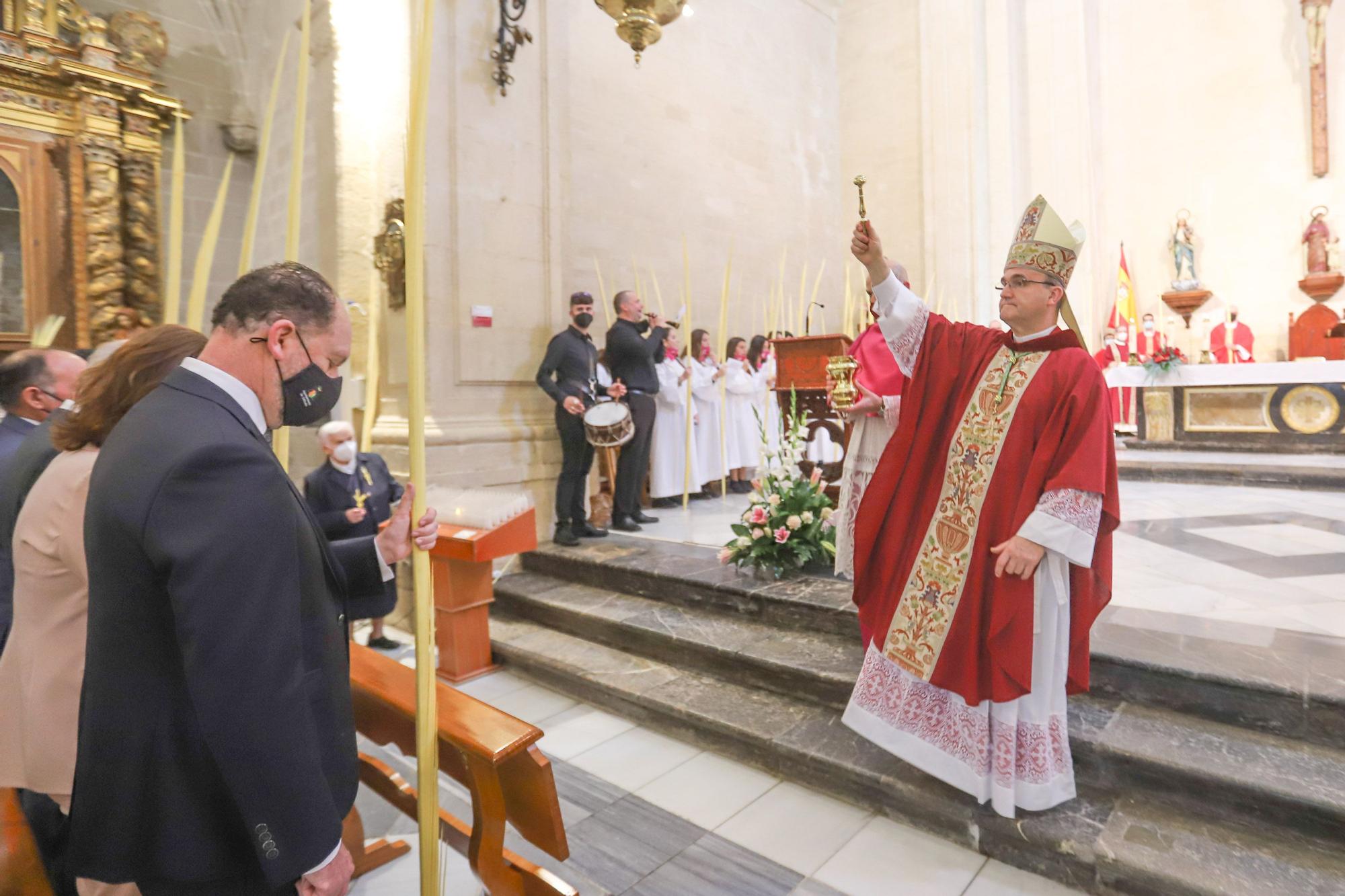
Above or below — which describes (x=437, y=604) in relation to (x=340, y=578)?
below

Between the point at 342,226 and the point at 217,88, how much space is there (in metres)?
2.66

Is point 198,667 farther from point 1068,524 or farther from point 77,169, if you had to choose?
point 77,169

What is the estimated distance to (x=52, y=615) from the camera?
155 cm

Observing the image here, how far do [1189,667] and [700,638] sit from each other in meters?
1.97

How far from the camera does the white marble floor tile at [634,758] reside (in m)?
2.93

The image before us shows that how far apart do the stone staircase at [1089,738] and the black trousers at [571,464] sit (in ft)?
4.43

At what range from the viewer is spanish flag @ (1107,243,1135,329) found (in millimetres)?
9938

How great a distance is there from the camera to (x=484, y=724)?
73.1 inches

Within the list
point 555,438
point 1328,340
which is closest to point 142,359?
point 555,438

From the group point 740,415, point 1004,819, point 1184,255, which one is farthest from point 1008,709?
point 1184,255

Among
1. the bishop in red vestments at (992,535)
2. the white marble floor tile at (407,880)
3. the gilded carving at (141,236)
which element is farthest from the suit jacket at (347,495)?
the gilded carving at (141,236)

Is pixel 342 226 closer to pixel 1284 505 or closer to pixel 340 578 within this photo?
pixel 340 578

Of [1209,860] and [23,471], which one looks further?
[1209,860]

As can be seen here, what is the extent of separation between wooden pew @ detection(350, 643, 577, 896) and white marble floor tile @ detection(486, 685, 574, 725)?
1.17 metres
